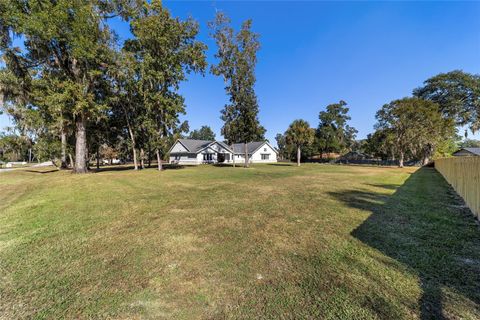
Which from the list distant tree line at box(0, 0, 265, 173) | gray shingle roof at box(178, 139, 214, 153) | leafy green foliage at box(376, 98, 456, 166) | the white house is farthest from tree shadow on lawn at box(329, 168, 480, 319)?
gray shingle roof at box(178, 139, 214, 153)

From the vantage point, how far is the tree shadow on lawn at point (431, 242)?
249cm

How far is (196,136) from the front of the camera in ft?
314

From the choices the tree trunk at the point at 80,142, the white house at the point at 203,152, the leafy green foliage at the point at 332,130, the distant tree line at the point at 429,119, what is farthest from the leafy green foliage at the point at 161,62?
the leafy green foliage at the point at 332,130

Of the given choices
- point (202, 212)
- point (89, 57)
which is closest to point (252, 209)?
point (202, 212)

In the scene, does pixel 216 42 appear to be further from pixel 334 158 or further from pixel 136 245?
pixel 334 158

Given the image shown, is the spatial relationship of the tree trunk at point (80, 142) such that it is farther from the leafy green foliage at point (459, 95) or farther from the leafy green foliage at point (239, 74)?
the leafy green foliage at point (459, 95)

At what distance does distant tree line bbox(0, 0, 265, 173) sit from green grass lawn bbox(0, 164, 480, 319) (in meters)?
14.2

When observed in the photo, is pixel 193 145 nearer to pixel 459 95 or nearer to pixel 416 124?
pixel 416 124

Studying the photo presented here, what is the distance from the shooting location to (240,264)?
3.10 m

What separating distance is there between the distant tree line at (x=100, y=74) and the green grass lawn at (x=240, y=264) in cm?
1417

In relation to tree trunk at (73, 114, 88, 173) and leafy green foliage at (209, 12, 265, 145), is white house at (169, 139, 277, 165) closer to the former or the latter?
leafy green foliage at (209, 12, 265, 145)

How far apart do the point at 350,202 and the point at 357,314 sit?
→ 5482mm

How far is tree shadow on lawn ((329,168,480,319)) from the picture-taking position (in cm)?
249

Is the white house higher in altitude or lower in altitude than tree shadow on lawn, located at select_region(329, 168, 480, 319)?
higher
